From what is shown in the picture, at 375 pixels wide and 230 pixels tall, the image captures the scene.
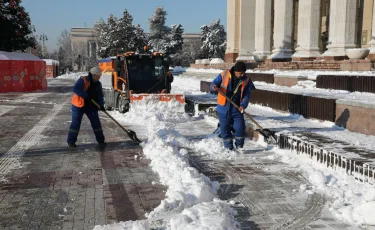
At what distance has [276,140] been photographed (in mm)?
8289

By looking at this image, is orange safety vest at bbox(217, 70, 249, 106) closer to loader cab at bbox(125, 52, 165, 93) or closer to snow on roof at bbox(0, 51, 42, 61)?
loader cab at bbox(125, 52, 165, 93)

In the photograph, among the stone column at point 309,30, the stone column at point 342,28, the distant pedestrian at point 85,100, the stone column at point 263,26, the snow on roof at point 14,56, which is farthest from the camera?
the stone column at point 263,26

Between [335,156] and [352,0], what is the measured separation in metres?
19.6

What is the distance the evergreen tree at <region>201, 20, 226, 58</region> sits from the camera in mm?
78719

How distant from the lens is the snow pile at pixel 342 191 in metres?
4.44

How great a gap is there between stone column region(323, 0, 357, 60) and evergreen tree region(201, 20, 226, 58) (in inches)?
2168

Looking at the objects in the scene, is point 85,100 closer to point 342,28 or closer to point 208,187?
point 208,187

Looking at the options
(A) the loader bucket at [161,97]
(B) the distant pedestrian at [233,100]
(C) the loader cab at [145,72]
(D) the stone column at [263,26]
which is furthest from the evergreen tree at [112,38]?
(B) the distant pedestrian at [233,100]

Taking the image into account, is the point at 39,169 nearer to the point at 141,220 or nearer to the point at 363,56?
the point at 141,220

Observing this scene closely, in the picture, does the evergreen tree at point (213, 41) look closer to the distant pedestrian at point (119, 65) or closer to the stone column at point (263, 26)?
the stone column at point (263, 26)

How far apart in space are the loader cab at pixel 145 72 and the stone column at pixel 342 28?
12126 mm

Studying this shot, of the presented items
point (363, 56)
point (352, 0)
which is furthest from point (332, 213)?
point (352, 0)

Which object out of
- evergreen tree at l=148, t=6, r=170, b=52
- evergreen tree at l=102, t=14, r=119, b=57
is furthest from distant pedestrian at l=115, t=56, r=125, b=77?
evergreen tree at l=148, t=6, r=170, b=52

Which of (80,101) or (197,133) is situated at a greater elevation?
(80,101)
